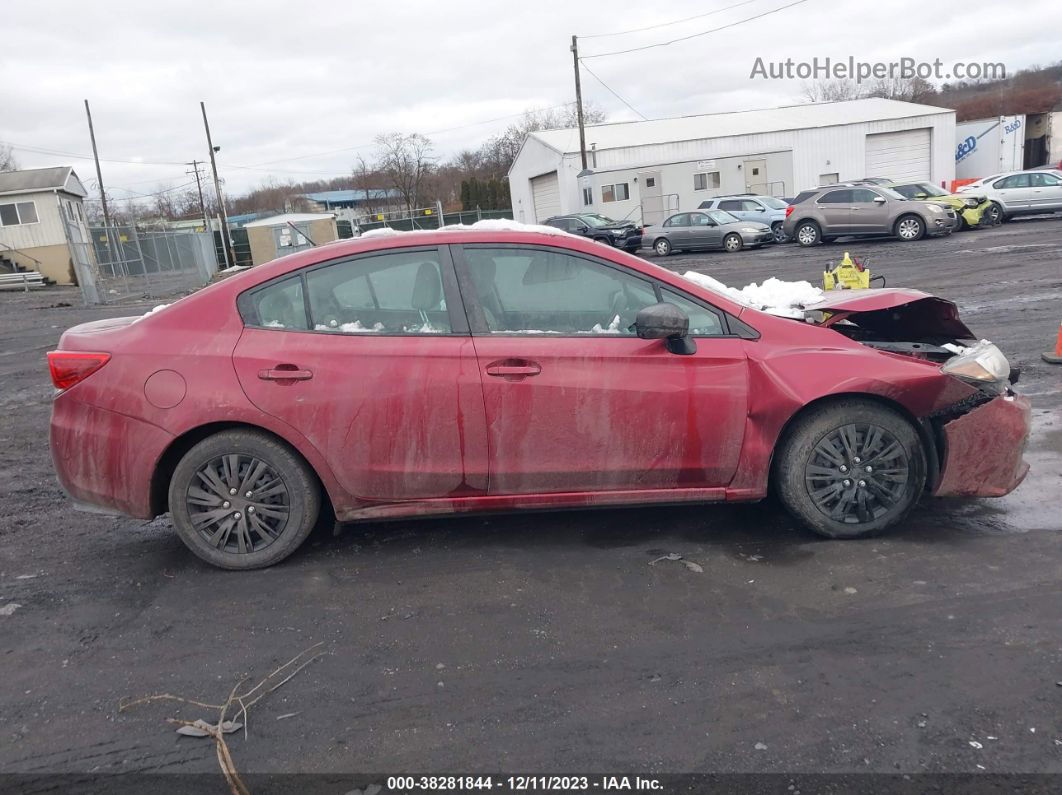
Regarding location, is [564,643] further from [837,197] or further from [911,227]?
[837,197]

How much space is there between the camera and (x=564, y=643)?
3.47m

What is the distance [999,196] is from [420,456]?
2591 centimetres

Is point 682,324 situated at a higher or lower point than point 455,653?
higher

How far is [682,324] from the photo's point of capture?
3.99 metres

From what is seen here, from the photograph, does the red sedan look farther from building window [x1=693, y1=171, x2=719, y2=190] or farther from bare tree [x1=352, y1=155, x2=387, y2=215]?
bare tree [x1=352, y1=155, x2=387, y2=215]

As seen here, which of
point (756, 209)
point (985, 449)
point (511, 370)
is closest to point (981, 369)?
point (985, 449)

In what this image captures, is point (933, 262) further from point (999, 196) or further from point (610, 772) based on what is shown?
point (610, 772)

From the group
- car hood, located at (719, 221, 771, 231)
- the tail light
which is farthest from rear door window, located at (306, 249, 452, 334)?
car hood, located at (719, 221, 771, 231)

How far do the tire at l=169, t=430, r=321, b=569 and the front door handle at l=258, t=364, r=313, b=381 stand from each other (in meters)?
0.29

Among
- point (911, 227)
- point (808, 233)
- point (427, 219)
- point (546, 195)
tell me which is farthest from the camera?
point (546, 195)

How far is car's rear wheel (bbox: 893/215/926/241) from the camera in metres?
22.5

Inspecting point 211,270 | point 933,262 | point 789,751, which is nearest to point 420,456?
point 789,751

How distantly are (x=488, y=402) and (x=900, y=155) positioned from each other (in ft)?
147

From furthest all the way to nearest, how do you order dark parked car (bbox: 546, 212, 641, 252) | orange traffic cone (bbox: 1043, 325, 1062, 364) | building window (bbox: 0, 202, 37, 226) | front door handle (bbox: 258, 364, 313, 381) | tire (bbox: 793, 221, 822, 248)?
building window (bbox: 0, 202, 37, 226) → dark parked car (bbox: 546, 212, 641, 252) → tire (bbox: 793, 221, 822, 248) → orange traffic cone (bbox: 1043, 325, 1062, 364) → front door handle (bbox: 258, 364, 313, 381)
